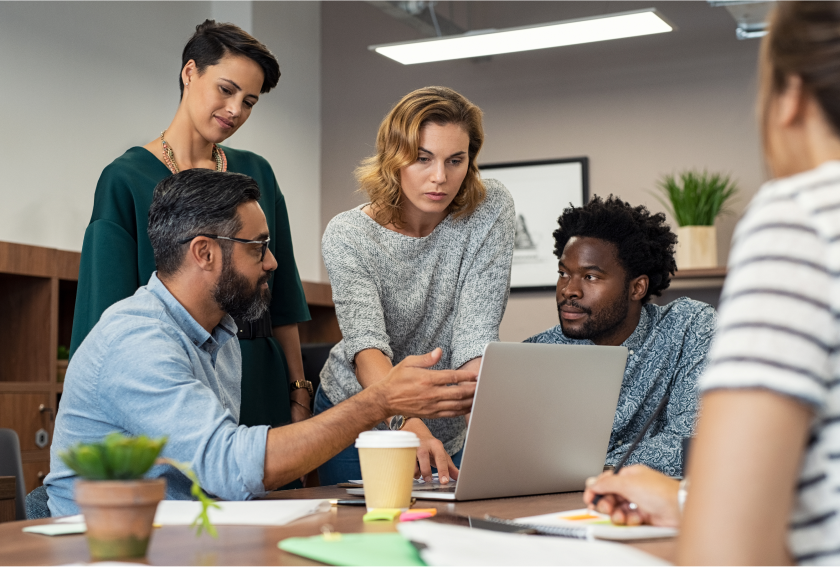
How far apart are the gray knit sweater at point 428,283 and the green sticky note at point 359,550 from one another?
3.51 feet

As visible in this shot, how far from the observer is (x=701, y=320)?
213cm

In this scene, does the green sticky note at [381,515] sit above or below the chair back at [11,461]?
above

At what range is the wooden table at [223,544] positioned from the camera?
2.82ft

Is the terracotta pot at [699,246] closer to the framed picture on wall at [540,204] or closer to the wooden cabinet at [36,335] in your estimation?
the framed picture on wall at [540,204]

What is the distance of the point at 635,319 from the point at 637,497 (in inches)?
52.9

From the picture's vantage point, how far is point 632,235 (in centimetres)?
242

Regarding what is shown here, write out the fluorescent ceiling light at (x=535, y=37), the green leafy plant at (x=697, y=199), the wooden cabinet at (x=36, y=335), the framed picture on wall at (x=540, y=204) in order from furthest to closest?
the framed picture on wall at (x=540, y=204) → the green leafy plant at (x=697, y=199) → the fluorescent ceiling light at (x=535, y=37) → the wooden cabinet at (x=36, y=335)

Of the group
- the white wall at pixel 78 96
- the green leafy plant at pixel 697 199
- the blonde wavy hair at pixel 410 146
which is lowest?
the blonde wavy hair at pixel 410 146

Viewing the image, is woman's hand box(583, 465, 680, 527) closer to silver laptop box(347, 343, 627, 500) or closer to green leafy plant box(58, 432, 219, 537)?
silver laptop box(347, 343, 627, 500)

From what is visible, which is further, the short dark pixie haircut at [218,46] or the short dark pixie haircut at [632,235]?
the short dark pixie haircut at [632,235]

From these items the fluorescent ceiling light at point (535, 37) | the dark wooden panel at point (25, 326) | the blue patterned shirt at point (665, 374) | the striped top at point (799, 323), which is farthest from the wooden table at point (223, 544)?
the fluorescent ceiling light at point (535, 37)

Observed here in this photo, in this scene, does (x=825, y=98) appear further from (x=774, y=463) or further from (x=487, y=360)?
(x=487, y=360)

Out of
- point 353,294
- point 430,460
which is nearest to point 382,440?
point 430,460

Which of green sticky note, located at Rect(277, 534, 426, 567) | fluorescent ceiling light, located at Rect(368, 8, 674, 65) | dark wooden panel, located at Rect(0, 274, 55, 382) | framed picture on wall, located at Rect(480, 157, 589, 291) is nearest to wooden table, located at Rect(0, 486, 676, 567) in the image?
green sticky note, located at Rect(277, 534, 426, 567)
